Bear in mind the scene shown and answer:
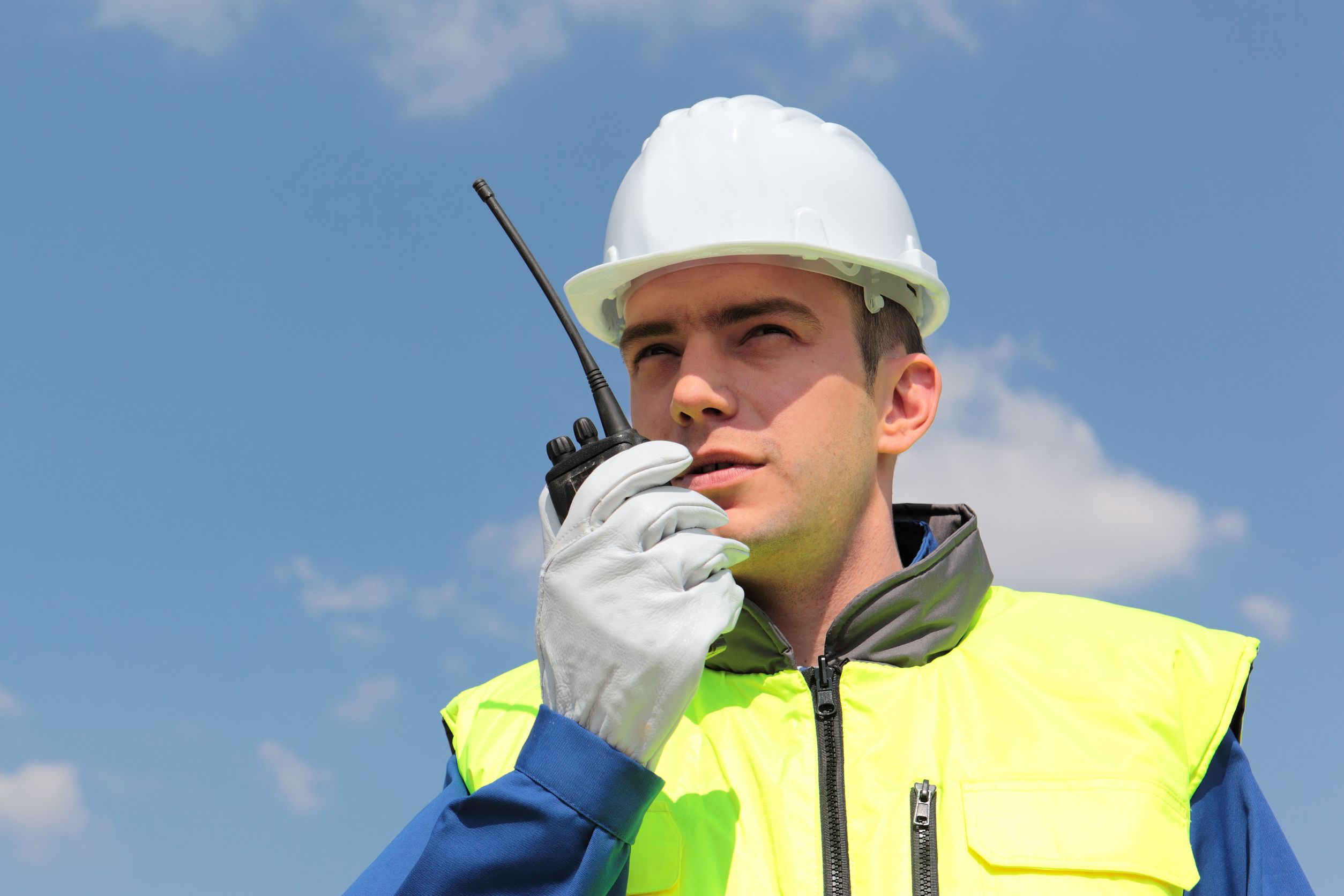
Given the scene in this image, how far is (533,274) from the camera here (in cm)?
385

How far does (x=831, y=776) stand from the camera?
3.03 meters

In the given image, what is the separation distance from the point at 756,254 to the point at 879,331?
49 centimetres

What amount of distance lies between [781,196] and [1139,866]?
212 centimetres

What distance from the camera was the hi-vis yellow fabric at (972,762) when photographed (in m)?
2.92

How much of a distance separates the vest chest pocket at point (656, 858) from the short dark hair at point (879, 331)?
57.3 inches

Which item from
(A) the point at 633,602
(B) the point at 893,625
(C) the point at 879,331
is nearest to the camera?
(A) the point at 633,602

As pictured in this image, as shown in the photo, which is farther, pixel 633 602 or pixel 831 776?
pixel 831 776

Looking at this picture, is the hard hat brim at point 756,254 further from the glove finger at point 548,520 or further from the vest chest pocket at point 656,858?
the vest chest pocket at point 656,858

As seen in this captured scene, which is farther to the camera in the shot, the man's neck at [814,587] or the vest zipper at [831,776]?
the man's neck at [814,587]

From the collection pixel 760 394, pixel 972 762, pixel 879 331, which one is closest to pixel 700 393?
pixel 760 394

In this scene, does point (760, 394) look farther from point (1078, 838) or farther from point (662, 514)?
point (1078, 838)

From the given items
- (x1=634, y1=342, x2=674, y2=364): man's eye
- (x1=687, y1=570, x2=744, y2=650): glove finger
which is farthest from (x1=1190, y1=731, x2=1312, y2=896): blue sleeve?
(x1=634, y1=342, x2=674, y2=364): man's eye

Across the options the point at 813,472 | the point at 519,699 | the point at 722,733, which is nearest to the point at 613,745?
the point at 722,733

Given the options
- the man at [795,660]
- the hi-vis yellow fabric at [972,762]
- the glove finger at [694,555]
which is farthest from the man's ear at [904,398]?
the glove finger at [694,555]
